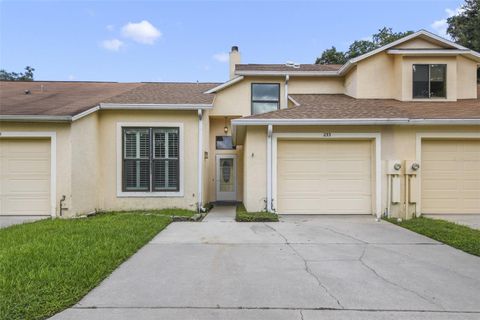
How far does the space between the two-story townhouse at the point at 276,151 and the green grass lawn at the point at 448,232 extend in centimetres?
110

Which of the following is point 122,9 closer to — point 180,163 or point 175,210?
point 180,163

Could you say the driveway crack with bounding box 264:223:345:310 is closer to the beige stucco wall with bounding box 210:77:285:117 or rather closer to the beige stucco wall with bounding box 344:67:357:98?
the beige stucco wall with bounding box 344:67:357:98

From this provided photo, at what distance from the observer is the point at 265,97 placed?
47.2 feet

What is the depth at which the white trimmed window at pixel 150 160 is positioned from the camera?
10844mm

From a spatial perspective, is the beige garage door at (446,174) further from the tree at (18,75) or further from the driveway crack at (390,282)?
the tree at (18,75)

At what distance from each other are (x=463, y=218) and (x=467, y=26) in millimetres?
23179

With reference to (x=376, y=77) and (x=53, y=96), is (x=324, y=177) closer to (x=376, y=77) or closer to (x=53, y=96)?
(x=376, y=77)

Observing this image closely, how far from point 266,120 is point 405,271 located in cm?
570

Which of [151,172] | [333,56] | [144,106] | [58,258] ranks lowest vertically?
[58,258]

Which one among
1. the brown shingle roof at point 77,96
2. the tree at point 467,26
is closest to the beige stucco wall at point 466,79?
the brown shingle roof at point 77,96

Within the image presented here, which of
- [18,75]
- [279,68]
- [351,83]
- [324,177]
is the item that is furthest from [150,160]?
[18,75]

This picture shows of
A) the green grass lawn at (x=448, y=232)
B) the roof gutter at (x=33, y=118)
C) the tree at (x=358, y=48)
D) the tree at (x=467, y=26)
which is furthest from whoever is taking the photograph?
the tree at (x=358, y=48)

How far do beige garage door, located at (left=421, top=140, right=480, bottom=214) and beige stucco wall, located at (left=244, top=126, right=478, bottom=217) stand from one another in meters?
0.44

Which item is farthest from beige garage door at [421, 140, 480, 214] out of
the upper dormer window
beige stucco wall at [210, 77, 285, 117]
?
beige stucco wall at [210, 77, 285, 117]
